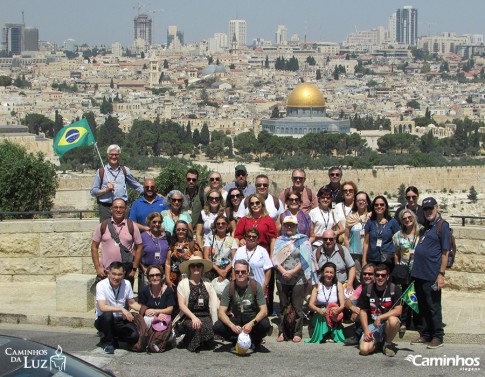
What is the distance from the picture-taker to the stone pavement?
9164 millimetres

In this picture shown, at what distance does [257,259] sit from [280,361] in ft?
3.24

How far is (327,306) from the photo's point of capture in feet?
30.0

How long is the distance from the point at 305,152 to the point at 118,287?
231 ft

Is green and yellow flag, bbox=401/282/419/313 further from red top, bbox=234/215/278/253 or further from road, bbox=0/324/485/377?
red top, bbox=234/215/278/253

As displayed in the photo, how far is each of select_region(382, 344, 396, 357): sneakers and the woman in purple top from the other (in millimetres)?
1966

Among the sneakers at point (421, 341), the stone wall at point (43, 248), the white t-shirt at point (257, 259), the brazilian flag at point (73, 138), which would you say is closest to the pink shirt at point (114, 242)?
the white t-shirt at point (257, 259)

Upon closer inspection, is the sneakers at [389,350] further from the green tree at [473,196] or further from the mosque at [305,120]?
the mosque at [305,120]

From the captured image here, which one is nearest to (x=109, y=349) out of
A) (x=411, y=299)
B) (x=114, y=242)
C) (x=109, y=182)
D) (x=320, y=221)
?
(x=114, y=242)

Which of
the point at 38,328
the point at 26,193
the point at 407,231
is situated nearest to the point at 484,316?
the point at 407,231

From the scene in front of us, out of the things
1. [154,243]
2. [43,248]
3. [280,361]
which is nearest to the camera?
[280,361]

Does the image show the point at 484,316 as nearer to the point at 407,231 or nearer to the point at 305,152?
the point at 407,231

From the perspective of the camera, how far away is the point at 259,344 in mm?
8867

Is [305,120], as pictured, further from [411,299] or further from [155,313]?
[155,313]

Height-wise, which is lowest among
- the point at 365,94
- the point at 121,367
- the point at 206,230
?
the point at 121,367
